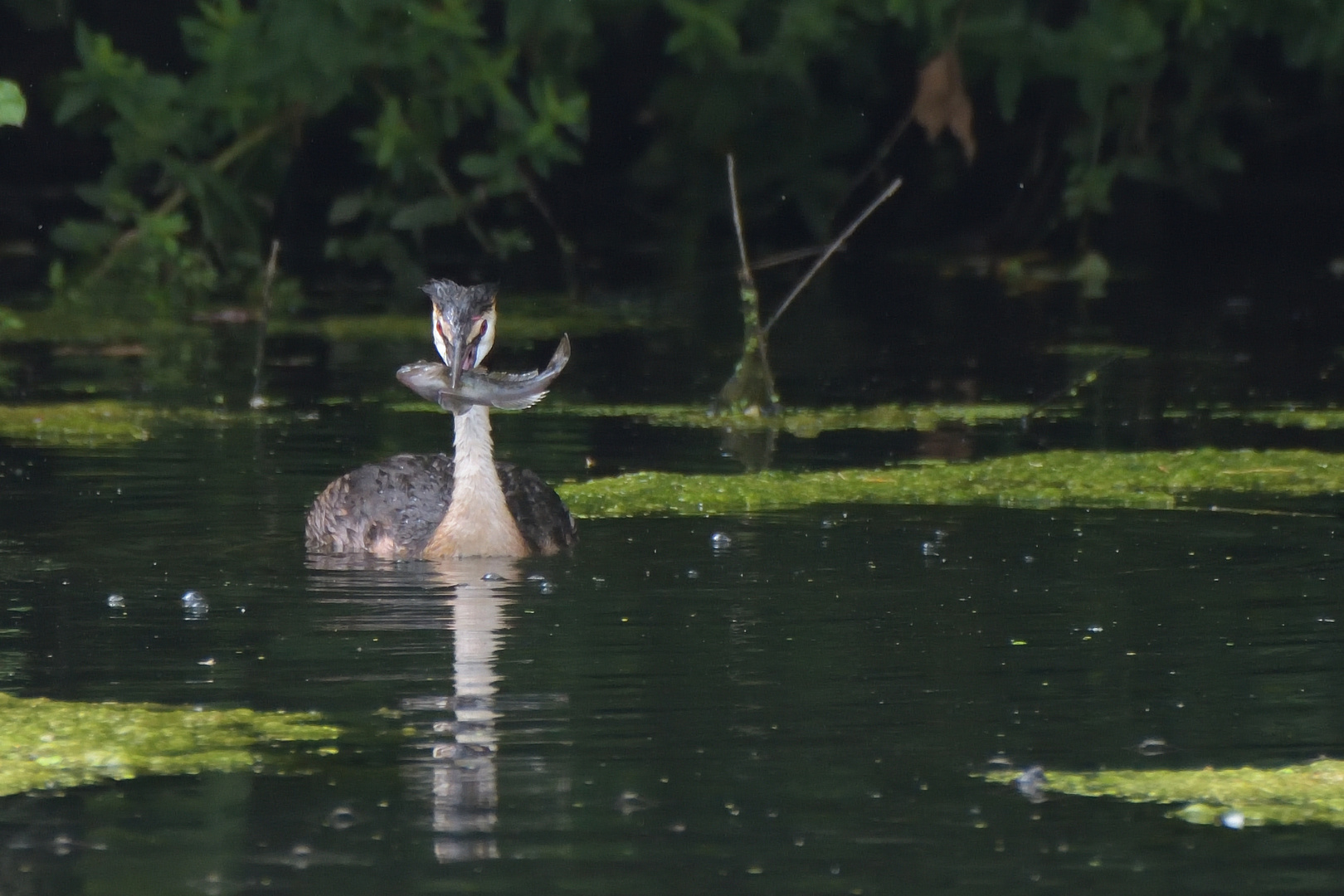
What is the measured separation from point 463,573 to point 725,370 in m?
7.18

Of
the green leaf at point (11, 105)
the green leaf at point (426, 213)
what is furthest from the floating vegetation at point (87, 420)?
the green leaf at point (426, 213)

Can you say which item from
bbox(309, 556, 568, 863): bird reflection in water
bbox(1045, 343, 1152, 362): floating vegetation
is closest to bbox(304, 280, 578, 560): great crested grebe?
bbox(309, 556, 568, 863): bird reflection in water

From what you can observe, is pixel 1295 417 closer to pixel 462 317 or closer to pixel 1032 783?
pixel 462 317

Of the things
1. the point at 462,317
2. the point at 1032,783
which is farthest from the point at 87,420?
the point at 1032,783

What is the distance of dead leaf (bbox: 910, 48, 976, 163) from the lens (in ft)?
65.9

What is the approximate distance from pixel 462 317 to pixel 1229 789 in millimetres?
5195

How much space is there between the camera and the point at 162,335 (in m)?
19.9

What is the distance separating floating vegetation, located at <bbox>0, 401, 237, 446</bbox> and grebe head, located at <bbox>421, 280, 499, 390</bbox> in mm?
3079

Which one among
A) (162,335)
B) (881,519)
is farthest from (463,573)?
(162,335)

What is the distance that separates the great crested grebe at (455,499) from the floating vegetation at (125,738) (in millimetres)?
3129

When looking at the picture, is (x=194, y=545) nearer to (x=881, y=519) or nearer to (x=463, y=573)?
(x=463, y=573)

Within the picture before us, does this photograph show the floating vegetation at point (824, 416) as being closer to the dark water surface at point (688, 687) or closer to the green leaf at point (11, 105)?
the dark water surface at point (688, 687)

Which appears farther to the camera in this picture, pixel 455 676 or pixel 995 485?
pixel 995 485

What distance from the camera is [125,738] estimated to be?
773cm
